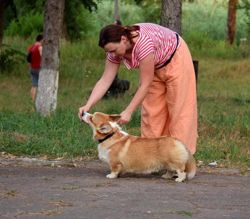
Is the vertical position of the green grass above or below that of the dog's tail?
below

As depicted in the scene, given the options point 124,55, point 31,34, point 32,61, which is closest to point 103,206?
point 124,55

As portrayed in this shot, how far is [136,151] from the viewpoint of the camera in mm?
7797

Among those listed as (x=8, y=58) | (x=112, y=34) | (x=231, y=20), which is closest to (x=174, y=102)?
(x=112, y=34)

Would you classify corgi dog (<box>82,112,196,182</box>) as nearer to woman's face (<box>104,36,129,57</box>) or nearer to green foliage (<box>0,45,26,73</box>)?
woman's face (<box>104,36,129,57</box>)

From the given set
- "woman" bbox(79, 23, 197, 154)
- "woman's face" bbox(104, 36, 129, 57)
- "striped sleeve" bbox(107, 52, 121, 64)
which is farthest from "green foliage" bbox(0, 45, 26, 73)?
"woman's face" bbox(104, 36, 129, 57)

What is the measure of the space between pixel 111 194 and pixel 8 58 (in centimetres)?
1739

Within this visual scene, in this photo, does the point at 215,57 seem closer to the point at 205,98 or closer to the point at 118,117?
the point at 205,98

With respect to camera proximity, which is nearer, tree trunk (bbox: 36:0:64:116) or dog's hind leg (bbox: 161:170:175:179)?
dog's hind leg (bbox: 161:170:175:179)

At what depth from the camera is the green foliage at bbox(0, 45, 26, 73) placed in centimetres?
2375

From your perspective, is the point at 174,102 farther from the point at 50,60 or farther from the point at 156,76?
the point at 50,60

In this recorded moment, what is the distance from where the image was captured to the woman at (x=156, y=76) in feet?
24.8

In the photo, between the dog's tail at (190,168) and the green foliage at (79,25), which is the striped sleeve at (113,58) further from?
the green foliage at (79,25)

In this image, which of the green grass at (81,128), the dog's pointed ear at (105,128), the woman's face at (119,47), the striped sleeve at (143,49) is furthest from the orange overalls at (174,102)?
the green grass at (81,128)

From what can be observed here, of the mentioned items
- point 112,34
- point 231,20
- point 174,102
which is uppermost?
point 112,34
